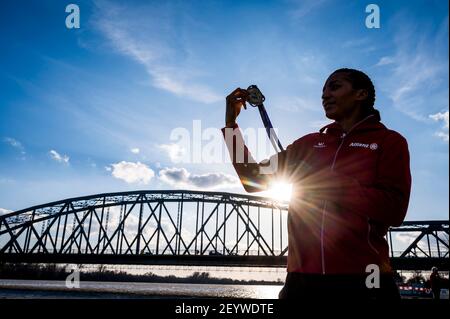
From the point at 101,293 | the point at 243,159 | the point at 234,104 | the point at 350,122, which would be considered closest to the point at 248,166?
the point at 243,159

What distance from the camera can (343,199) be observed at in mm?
1839

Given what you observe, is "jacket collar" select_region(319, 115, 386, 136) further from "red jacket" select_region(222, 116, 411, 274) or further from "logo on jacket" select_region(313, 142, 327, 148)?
"logo on jacket" select_region(313, 142, 327, 148)

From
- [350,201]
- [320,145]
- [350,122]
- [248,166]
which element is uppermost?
[350,122]

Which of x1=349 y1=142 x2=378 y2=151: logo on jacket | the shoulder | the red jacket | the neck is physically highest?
the neck

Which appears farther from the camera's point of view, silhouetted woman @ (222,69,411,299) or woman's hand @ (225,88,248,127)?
woman's hand @ (225,88,248,127)

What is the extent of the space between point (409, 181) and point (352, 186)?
0.38m

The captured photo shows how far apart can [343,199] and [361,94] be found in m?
1.11

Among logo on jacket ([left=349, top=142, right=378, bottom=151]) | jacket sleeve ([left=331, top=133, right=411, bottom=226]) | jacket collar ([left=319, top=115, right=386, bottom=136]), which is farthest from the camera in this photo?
jacket collar ([left=319, top=115, right=386, bottom=136])

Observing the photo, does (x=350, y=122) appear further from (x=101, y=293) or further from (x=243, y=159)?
(x=101, y=293)

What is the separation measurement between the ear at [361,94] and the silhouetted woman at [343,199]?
2cm

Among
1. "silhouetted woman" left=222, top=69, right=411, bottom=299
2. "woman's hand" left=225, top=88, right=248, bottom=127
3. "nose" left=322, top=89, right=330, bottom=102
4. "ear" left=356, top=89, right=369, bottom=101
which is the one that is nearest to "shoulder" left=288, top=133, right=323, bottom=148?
"silhouetted woman" left=222, top=69, right=411, bottom=299

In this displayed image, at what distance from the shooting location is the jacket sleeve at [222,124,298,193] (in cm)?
240

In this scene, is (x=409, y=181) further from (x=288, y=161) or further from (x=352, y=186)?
(x=288, y=161)
